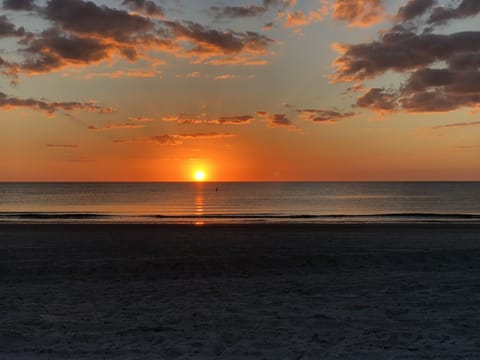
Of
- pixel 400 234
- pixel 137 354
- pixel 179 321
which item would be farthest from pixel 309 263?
pixel 400 234

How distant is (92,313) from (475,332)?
23.7 feet

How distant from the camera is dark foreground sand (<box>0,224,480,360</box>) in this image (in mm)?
7117

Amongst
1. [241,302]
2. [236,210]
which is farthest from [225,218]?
[241,302]

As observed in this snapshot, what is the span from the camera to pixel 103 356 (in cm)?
675

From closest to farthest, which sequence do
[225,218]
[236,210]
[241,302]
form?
[241,302] < [225,218] < [236,210]

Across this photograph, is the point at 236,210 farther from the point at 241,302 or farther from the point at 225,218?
the point at 241,302

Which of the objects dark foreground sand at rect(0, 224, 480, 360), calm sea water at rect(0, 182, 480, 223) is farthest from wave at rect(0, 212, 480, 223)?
dark foreground sand at rect(0, 224, 480, 360)

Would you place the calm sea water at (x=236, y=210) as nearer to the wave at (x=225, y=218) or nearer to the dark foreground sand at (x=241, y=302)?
the wave at (x=225, y=218)

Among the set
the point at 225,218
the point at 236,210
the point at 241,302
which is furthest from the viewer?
the point at 236,210

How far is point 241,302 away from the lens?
982 cm

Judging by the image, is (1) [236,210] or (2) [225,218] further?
(1) [236,210]

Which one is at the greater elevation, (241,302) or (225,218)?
(241,302)

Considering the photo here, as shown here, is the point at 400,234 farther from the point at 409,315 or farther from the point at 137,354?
the point at 137,354

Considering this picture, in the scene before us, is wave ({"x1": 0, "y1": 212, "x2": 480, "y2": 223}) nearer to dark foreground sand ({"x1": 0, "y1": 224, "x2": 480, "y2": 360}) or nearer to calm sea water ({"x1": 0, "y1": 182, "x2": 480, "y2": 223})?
calm sea water ({"x1": 0, "y1": 182, "x2": 480, "y2": 223})
